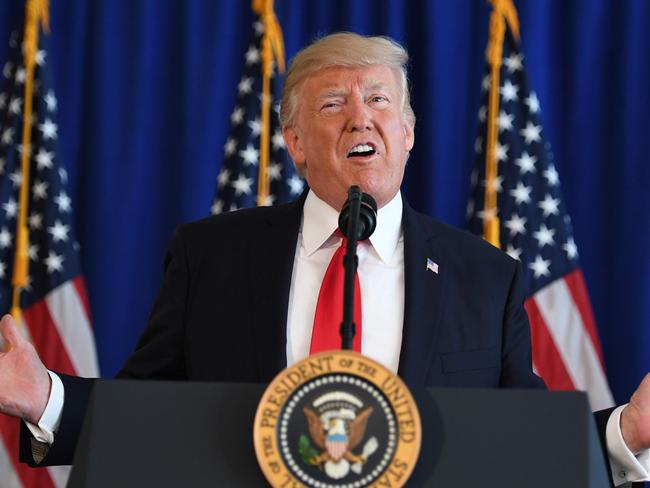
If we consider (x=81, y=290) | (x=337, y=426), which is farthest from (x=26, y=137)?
(x=337, y=426)

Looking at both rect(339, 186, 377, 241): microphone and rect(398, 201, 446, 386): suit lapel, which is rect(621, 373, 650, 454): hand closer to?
rect(398, 201, 446, 386): suit lapel

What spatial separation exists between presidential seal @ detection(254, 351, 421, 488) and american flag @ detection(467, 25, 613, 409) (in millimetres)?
2553

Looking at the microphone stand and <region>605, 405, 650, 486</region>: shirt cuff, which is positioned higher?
the microphone stand

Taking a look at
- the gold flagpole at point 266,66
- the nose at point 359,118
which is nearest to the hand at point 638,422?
the nose at point 359,118

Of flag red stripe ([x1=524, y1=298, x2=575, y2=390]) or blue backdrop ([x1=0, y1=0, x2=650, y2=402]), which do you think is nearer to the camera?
flag red stripe ([x1=524, y1=298, x2=575, y2=390])

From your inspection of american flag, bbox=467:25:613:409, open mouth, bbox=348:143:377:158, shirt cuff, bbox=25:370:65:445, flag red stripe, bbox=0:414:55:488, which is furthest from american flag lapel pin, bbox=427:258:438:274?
flag red stripe, bbox=0:414:55:488

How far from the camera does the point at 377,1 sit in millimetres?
4102

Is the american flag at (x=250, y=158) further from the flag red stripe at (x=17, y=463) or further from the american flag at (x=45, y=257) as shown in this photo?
the flag red stripe at (x=17, y=463)

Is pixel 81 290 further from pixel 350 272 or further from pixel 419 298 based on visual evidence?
pixel 350 272

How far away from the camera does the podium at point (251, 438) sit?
1.26 metres

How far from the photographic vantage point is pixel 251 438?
128 cm

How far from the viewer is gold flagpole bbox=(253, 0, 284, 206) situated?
3.82 metres

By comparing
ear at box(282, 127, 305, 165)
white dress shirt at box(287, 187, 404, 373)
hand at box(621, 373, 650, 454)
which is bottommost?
hand at box(621, 373, 650, 454)

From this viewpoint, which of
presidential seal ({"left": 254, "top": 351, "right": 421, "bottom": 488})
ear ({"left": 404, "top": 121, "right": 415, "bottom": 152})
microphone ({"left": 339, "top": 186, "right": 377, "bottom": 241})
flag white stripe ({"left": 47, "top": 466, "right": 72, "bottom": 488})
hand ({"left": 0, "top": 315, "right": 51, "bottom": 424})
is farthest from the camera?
flag white stripe ({"left": 47, "top": 466, "right": 72, "bottom": 488})
